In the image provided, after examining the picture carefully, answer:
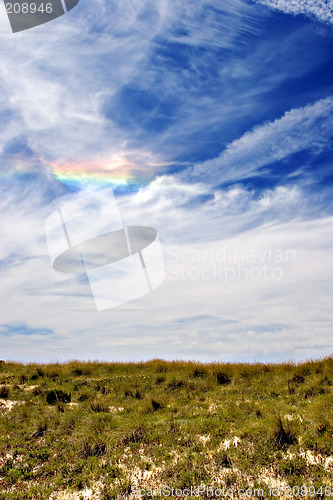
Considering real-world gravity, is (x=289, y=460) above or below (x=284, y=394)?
above

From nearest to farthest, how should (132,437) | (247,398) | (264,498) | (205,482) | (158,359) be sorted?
(264,498) → (205,482) → (132,437) → (247,398) → (158,359)

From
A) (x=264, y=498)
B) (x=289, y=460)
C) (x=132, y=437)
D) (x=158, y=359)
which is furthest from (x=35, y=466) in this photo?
(x=158, y=359)

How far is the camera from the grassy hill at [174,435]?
769 cm

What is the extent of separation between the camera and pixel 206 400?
12883 mm

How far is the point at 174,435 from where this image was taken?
9766mm

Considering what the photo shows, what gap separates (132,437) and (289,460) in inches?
166

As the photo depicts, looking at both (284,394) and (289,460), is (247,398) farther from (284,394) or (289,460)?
→ (289,460)

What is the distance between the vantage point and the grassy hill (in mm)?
7691

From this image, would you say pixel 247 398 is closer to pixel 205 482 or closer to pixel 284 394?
pixel 284 394

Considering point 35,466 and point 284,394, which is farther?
point 284,394

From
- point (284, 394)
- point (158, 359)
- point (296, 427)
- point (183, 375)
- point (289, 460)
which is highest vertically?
point (289, 460)

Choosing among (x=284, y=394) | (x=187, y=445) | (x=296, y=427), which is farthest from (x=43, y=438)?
(x=284, y=394)

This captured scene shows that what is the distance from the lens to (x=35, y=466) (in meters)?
8.94

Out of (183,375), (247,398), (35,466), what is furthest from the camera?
(183,375)
